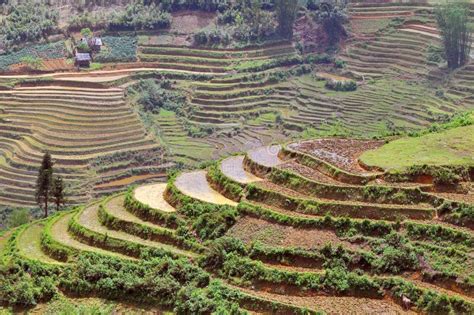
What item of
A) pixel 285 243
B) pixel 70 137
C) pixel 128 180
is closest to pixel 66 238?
pixel 285 243

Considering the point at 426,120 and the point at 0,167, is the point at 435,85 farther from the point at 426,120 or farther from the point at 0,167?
the point at 0,167

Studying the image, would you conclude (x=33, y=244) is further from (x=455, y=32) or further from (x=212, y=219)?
(x=455, y=32)

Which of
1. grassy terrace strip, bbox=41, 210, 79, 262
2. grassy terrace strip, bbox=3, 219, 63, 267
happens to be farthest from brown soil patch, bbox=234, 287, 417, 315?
grassy terrace strip, bbox=3, 219, 63, 267

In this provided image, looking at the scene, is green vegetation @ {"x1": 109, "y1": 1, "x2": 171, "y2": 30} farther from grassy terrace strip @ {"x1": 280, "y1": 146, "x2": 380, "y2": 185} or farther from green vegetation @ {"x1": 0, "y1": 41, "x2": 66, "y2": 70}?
grassy terrace strip @ {"x1": 280, "y1": 146, "x2": 380, "y2": 185}

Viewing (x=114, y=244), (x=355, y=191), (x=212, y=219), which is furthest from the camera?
(x=114, y=244)

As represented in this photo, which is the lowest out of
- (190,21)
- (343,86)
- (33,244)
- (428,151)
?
(343,86)

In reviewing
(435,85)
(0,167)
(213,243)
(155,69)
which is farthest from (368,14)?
(213,243)

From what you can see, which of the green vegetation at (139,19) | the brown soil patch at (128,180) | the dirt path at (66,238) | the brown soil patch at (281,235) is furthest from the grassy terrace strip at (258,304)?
the green vegetation at (139,19)

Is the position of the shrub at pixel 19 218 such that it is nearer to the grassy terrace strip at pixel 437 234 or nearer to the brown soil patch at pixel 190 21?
the grassy terrace strip at pixel 437 234
